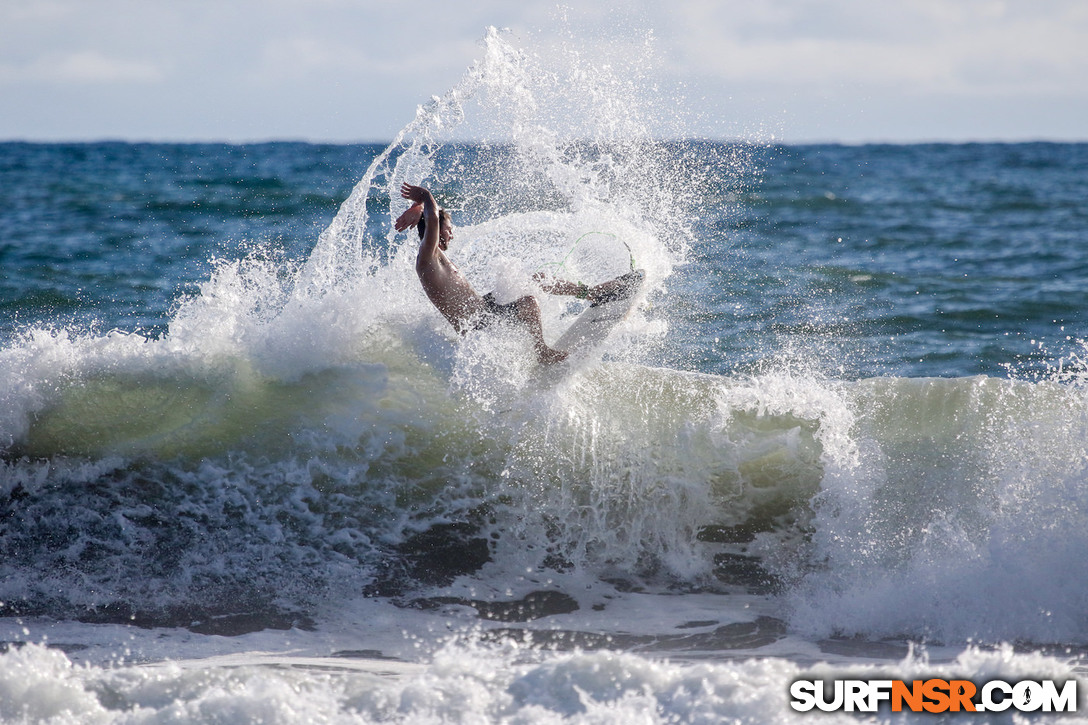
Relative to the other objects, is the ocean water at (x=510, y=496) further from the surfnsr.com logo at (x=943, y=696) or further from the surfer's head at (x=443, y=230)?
the surfer's head at (x=443, y=230)

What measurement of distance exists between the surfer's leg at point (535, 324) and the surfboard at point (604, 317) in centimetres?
16

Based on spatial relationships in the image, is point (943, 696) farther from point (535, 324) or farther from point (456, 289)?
point (456, 289)

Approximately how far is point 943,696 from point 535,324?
3403mm

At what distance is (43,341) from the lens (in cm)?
664

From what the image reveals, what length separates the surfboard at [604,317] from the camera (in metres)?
6.46

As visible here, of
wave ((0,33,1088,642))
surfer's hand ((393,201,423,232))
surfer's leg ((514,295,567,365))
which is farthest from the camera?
surfer's leg ((514,295,567,365))

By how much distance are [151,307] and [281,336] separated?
468cm

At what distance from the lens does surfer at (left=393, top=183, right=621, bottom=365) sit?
20.2 ft

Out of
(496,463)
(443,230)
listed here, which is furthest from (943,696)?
(443,230)

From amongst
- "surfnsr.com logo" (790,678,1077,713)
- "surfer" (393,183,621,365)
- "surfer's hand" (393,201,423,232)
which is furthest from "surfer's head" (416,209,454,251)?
"surfnsr.com logo" (790,678,1077,713)

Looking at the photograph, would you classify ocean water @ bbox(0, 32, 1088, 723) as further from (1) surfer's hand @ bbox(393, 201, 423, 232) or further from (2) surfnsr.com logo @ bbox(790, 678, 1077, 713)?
(1) surfer's hand @ bbox(393, 201, 423, 232)

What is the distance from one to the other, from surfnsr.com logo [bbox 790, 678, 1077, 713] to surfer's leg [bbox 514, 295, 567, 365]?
2.93m

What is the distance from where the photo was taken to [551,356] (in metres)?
6.35

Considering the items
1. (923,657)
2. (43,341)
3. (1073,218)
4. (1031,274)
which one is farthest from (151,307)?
(1073,218)
